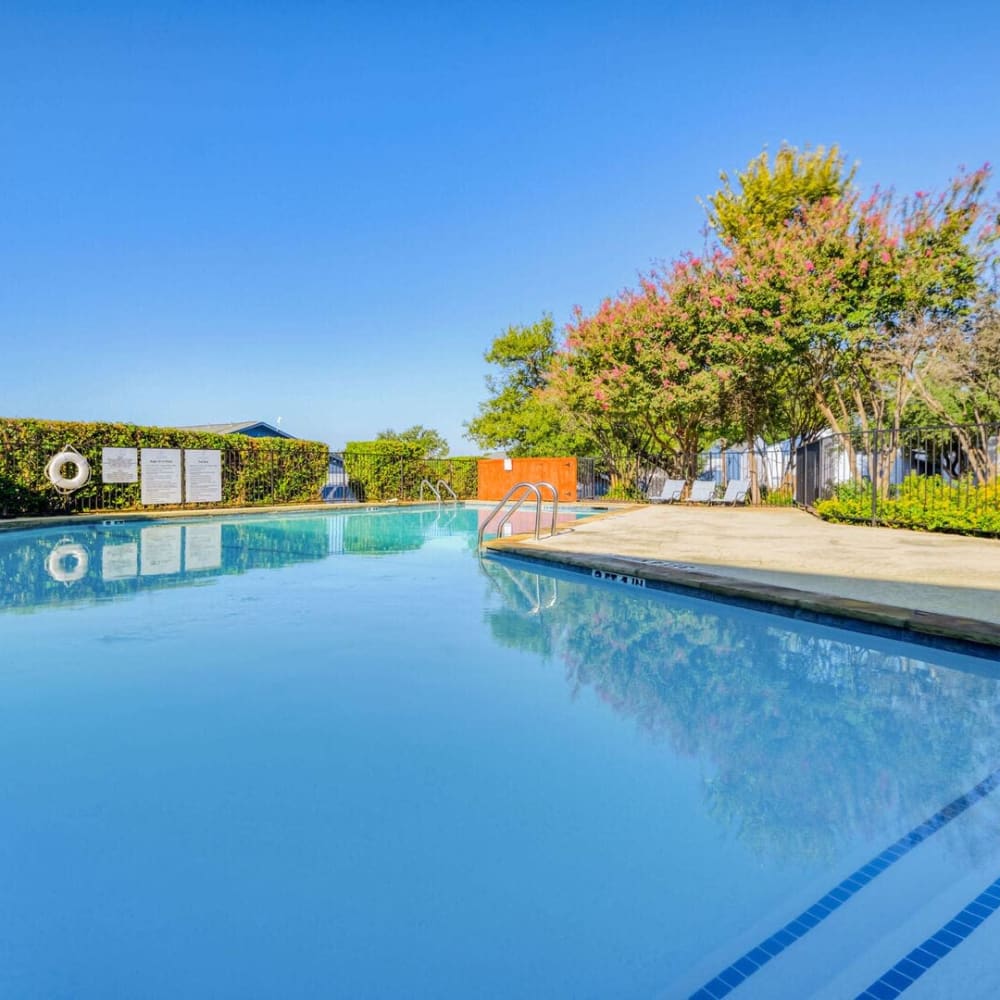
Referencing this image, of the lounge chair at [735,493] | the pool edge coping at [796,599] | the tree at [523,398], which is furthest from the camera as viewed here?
the tree at [523,398]

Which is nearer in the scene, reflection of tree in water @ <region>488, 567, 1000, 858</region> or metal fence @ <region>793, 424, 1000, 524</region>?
reflection of tree in water @ <region>488, 567, 1000, 858</region>

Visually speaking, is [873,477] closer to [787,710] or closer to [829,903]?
[787,710]

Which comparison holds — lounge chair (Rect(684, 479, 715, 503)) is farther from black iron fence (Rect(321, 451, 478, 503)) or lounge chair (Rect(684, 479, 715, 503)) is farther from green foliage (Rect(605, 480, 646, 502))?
black iron fence (Rect(321, 451, 478, 503))

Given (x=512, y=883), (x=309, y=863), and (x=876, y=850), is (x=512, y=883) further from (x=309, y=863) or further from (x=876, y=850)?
(x=876, y=850)

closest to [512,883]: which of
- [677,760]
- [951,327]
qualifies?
[677,760]

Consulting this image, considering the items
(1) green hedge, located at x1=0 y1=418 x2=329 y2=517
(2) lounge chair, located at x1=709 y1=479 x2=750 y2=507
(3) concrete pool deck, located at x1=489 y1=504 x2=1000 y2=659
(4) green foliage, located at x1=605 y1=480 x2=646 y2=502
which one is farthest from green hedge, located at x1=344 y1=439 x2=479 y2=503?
(3) concrete pool deck, located at x1=489 y1=504 x2=1000 y2=659

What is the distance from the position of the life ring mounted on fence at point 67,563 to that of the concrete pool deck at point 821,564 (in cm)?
491

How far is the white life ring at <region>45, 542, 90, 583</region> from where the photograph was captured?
7.02 m

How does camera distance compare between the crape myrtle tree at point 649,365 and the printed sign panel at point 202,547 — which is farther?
the crape myrtle tree at point 649,365

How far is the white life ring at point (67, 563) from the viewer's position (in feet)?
23.0

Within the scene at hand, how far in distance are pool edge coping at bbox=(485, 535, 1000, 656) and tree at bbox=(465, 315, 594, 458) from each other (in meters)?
18.7

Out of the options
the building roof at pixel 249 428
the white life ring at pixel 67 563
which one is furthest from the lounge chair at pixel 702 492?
the building roof at pixel 249 428

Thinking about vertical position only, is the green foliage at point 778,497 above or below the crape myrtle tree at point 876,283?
below

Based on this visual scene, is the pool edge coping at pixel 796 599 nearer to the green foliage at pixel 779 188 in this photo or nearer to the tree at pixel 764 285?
the tree at pixel 764 285
